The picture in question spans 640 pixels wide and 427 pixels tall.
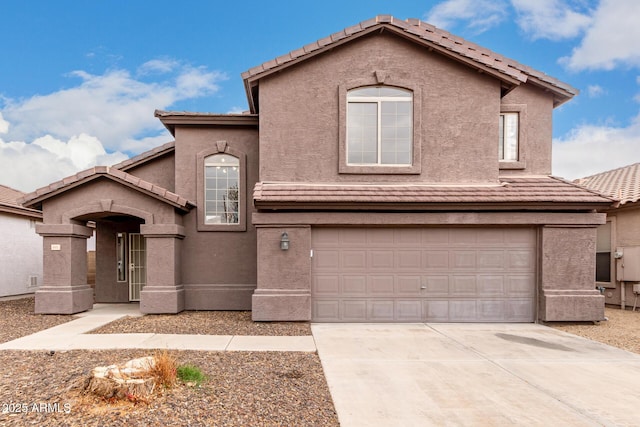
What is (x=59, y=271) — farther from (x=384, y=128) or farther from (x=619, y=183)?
(x=619, y=183)

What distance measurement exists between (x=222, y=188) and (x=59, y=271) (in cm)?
477

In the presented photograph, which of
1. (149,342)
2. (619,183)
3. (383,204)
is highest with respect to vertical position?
(619,183)

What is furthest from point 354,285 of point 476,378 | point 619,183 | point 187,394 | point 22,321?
point 619,183

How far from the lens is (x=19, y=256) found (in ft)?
46.4

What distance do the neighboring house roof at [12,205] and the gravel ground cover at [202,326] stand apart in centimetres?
700

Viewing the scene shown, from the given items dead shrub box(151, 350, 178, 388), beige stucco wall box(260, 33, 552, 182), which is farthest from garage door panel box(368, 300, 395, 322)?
dead shrub box(151, 350, 178, 388)

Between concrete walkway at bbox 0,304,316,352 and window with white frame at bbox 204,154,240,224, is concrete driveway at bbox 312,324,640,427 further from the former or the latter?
window with white frame at bbox 204,154,240,224

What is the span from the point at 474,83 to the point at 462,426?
8.31 m

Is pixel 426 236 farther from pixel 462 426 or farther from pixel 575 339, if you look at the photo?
pixel 462 426

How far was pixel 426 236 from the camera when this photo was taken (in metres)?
9.18

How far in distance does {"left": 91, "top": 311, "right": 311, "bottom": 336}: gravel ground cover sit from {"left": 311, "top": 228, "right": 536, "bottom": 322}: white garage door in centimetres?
109

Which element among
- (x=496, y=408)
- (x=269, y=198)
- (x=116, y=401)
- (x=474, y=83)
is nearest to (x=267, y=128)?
(x=269, y=198)

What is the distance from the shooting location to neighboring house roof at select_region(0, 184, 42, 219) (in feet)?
44.0

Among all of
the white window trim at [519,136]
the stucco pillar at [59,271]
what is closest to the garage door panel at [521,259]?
the white window trim at [519,136]
